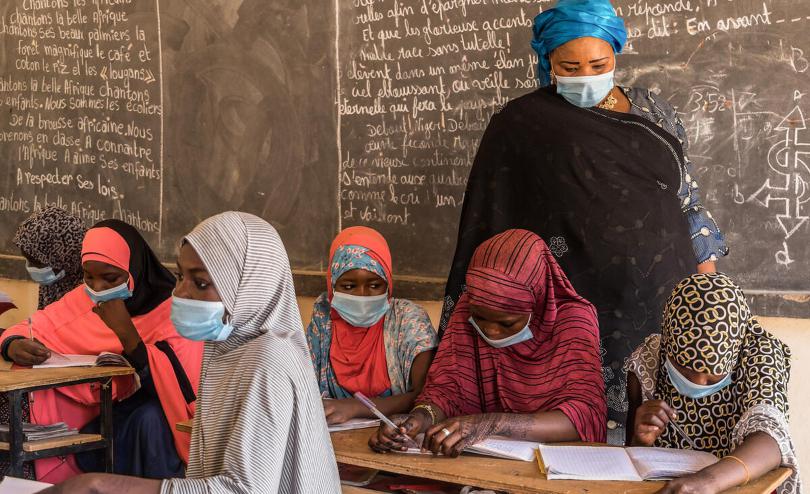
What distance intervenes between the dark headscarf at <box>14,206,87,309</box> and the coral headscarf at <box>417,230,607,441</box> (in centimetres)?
226

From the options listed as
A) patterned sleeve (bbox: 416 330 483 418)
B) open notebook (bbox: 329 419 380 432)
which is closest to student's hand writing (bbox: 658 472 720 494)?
patterned sleeve (bbox: 416 330 483 418)

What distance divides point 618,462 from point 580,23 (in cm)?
138

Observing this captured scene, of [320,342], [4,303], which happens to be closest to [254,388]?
[320,342]

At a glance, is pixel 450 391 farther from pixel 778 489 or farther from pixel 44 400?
pixel 44 400

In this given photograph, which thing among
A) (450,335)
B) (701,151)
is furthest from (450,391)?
(701,151)

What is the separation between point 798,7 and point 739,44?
0.22 meters

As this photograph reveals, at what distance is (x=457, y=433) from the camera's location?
2266mm

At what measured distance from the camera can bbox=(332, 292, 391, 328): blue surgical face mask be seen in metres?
3.14

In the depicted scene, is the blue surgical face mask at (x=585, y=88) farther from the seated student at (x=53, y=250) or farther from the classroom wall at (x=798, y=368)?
the seated student at (x=53, y=250)

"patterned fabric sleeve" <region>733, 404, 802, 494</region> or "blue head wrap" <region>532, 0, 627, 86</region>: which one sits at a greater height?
"blue head wrap" <region>532, 0, 627, 86</region>

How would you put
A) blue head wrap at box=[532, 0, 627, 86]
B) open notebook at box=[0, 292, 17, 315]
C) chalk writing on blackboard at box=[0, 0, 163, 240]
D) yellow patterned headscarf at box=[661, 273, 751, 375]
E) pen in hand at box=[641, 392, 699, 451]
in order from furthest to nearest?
chalk writing on blackboard at box=[0, 0, 163, 240] < open notebook at box=[0, 292, 17, 315] < blue head wrap at box=[532, 0, 627, 86] < pen in hand at box=[641, 392, 699, 451] < yellow patterned headscarf at box=[661, 273, 751, 375]

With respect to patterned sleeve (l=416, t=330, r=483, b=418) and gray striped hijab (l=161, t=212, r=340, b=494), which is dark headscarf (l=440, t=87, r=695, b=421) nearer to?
patterned sleeve (l=416, t=330, r=483, b=418)

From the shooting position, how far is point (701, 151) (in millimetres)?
3320

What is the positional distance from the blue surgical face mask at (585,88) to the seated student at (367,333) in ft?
2.82
